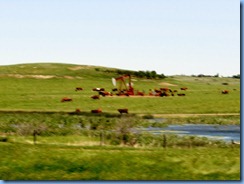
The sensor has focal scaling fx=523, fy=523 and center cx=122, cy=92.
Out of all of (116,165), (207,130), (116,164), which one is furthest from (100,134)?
(207,130)

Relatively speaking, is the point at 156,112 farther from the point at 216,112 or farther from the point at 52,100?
the point at 52,100

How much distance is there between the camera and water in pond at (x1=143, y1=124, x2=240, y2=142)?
1941 inches

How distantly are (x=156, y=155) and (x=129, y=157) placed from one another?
175cm

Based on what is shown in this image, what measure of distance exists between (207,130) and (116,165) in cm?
2520

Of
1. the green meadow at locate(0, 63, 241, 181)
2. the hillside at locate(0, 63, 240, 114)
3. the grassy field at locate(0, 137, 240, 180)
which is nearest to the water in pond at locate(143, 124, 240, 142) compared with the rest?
the green meadow at locate(0, 63, 241, 181)

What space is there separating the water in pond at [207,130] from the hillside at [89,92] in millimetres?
12333

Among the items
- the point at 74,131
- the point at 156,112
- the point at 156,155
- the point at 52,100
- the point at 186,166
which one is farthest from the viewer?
the point at 52,100

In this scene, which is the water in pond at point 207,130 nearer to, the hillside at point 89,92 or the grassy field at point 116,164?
the hillside at point 89,92

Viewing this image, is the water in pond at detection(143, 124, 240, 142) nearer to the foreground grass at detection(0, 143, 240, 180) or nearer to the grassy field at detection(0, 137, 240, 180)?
the grassy field at detection(0, 137, 240, 180)

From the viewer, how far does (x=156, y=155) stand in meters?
32.4

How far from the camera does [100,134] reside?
42062 mm

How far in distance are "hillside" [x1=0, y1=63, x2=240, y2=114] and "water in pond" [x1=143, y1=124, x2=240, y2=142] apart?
12333 millimetres

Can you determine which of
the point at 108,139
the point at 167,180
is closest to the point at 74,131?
the point at 108,139

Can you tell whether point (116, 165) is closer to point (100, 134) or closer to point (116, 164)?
point (116, 164)
